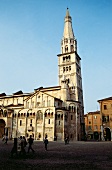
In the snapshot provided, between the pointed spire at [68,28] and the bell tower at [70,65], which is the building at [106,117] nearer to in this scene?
the bell tower at [70,65]

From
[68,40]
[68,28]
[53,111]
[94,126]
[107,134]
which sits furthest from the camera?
[68,28]

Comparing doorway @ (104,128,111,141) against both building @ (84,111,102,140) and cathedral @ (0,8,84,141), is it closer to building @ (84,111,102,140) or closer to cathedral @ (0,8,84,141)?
cathedral @ (0,8,84,141)

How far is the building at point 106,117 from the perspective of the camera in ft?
175

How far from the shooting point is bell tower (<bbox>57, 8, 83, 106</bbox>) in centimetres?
6643

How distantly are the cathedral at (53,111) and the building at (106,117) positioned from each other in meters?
8.58

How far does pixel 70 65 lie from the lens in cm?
6962

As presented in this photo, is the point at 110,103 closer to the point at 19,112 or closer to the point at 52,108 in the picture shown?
the point at 52,108

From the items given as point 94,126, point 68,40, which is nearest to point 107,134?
point 94,126

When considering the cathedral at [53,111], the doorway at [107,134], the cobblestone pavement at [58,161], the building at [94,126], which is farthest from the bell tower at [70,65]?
the cobblestone pavement at [58,161]

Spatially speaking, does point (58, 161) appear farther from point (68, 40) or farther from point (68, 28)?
point (68, 28)

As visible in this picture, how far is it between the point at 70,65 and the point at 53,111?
22.1 m

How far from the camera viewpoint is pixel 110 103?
53812mm

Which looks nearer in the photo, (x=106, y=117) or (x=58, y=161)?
(x=58, y=161)

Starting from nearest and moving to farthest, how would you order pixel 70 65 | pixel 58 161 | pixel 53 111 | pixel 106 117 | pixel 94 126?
pixel 58 161 < pixel 106 117 < pixel 53 111 < pixel 70 65 < pixel 94 126
